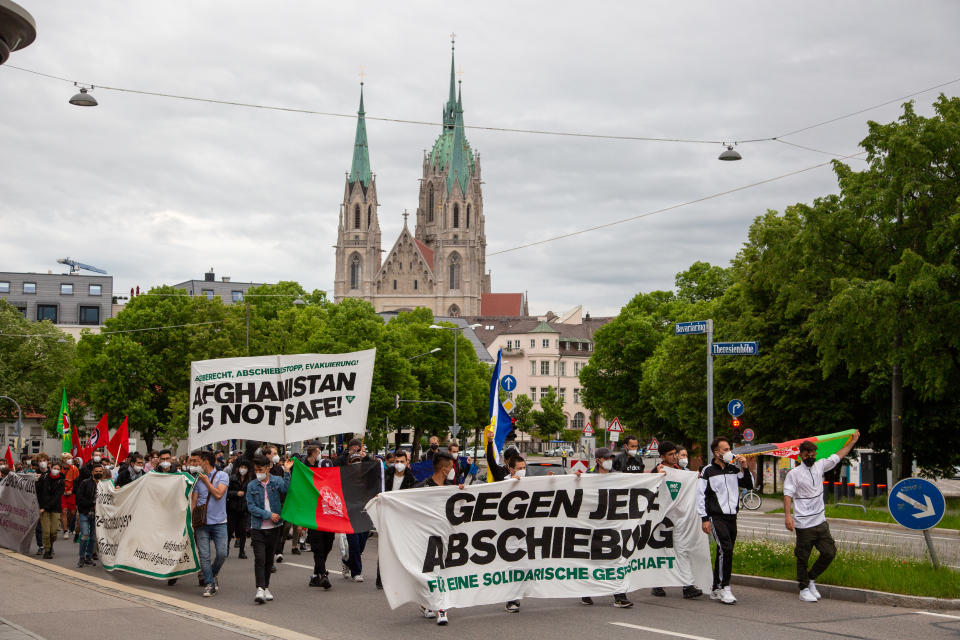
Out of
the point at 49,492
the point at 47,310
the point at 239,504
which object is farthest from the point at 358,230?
the point at 239,504

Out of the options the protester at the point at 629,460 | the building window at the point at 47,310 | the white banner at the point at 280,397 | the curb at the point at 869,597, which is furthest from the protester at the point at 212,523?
the building window at the point at 47,310

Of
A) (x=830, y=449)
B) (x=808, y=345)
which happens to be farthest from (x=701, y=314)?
(x=830, y=449)

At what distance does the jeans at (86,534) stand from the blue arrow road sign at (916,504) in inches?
432

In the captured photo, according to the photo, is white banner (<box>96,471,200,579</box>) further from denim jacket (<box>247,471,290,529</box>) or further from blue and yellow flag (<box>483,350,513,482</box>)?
blue and yellow flag (<box>483,350,513,482</box>)

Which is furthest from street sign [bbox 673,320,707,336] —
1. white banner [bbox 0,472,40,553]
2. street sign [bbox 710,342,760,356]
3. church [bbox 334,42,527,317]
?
church [bbox 334,42,527,317]

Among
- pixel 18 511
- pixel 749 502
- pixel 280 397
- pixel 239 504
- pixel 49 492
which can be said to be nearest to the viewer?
pixel 280 397

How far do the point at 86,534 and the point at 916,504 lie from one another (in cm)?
1142

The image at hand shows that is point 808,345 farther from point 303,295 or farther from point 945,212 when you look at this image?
point 303,295

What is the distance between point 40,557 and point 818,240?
22.4 meters

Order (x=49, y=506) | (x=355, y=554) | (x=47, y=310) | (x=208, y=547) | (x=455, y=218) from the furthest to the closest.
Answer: (x=455, y=218) → (x=47, y=310) → (x=49, y=506) → (x=355, y=554) → (x=208, y=547)

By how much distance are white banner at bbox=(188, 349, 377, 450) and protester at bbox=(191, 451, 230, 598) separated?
6.80 feet

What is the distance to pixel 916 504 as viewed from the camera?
38.2 feet

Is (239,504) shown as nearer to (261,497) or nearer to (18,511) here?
(18,511)

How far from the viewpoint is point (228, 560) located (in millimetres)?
16344
